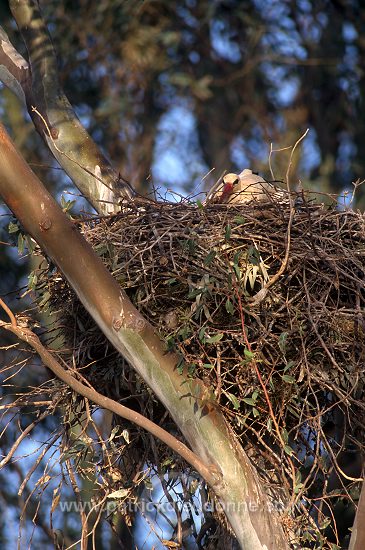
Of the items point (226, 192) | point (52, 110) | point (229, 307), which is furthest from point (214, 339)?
point (52, 110)

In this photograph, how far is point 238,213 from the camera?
5.05m

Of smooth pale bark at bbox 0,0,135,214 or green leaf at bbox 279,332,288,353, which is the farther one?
smooth pale bark at bbox 0,0,135,214

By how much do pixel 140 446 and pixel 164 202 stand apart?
1343 millimetres

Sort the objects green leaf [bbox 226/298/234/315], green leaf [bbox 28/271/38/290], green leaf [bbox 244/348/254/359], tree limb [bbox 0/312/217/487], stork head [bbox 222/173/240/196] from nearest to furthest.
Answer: tree limb [bbox 0/312/217/487] → green leaf [bbox 244/348/254/359] → green leaf [bbox 226/298/234/315] → green leaf [bbox 28/271/38/290] → stork head [bbox 222/173/240/196]

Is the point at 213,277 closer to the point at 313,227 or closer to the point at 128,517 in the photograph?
the point at 313,227

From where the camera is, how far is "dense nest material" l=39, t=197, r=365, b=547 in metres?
4.57

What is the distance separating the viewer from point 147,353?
14.1 ft

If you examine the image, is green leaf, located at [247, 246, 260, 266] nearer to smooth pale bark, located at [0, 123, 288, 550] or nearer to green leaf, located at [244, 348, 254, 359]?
green leaf, located at [244, 348, 254, 359]

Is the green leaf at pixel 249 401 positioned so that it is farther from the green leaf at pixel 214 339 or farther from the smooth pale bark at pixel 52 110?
the smooth pale bark at pixel 52 110

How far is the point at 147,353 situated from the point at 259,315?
0.65 metres

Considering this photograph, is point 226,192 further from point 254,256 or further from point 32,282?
point 32,282

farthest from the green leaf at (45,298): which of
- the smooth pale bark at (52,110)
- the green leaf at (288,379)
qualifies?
the green leaf at (288,379)

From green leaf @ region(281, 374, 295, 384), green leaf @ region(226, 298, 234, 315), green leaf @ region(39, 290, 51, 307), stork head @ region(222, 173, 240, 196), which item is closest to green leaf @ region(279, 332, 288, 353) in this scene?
green leaf @ region(281, 374, 295, 384)

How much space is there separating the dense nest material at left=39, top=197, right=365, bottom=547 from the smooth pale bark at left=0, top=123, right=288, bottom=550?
0.42 feet
